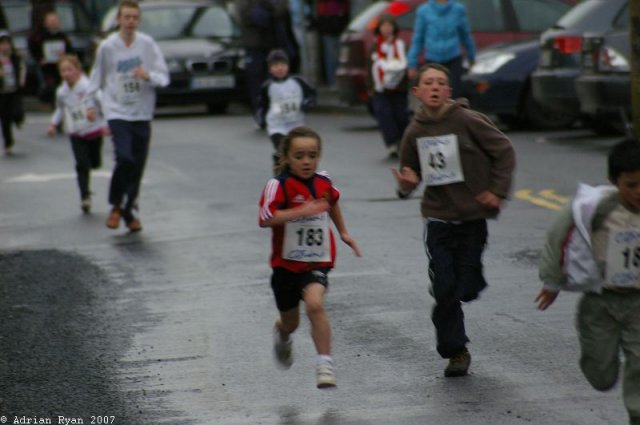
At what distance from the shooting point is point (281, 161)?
7.12 m

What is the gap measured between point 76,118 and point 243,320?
628 centimetres

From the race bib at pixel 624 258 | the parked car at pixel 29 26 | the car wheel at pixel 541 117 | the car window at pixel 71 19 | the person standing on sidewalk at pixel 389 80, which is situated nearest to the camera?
the race bib at pixel 624 258

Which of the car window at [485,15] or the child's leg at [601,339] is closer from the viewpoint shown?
the child's leg at [601,339]

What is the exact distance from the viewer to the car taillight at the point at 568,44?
1722cm

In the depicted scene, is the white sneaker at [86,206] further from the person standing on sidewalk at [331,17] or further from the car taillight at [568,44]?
the person standing on sidewalk at [331,17]

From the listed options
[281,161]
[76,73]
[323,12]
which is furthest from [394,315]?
[323,12]

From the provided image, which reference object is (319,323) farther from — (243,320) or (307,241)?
(243,320)

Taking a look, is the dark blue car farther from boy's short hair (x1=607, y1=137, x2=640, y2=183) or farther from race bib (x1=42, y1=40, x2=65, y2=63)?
boy's short hair (x1=607, y1=137, x2=640, y2=183)

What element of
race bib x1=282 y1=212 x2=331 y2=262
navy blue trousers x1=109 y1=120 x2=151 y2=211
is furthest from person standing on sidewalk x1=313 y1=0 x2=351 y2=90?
race bib x1=282 y1=212 x2=331 y2=262

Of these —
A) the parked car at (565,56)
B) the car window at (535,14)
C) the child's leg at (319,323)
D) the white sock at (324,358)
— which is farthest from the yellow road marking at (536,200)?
the car window at (535,14)

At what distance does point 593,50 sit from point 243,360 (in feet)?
30.6

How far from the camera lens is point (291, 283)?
7.13 metres

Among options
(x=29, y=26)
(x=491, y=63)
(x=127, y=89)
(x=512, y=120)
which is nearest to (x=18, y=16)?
(x=29, y=26)

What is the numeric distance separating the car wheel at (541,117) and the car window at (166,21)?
745 centimetres
